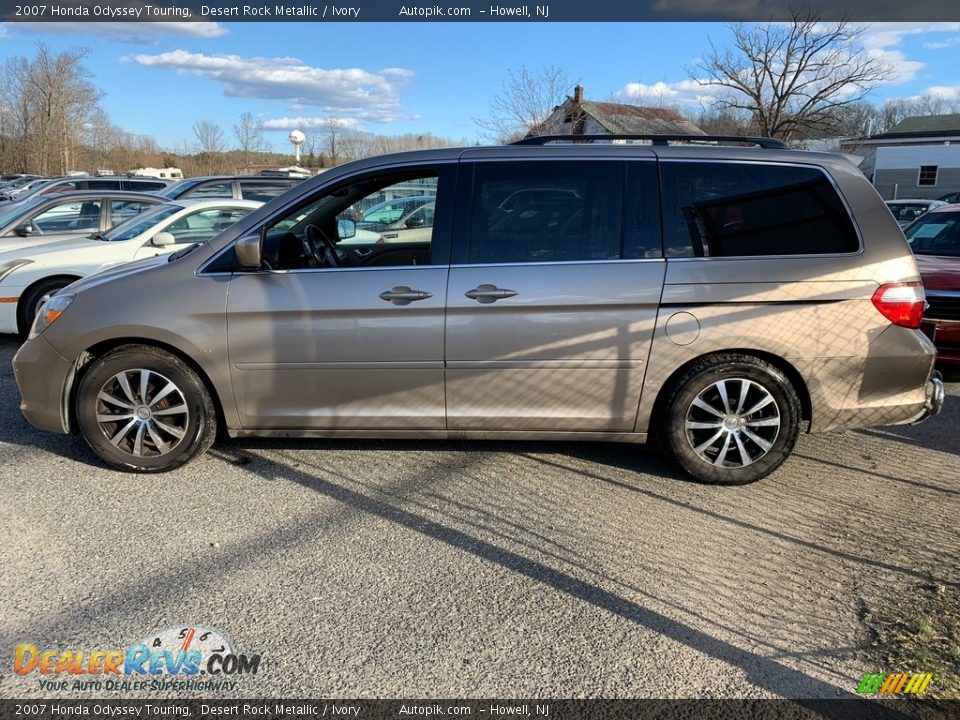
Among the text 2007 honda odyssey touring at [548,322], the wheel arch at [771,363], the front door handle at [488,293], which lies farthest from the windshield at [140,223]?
the wheel arch at [771,363]

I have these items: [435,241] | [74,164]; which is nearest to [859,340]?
[435,241]

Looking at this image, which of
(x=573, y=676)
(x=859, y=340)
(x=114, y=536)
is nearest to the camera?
(x=573, y=676)

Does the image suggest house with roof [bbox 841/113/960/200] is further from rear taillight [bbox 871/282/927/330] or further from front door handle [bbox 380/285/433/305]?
front door handle [bbox 380/285/433/305]

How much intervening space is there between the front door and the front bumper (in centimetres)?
109

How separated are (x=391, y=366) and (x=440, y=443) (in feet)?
3.06

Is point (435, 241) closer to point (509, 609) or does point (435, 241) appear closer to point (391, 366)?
point (391, 366)

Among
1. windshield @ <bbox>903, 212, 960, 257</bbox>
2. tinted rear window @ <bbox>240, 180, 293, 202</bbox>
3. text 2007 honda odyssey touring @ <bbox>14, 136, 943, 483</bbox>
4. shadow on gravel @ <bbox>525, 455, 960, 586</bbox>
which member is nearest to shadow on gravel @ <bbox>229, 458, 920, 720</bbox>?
text 2007 honda odyssey touring @ <bbox>14, 136, 943, 483</bbox>

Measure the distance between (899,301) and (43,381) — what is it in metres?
5.08

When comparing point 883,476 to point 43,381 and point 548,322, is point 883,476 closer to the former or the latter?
point 548,322

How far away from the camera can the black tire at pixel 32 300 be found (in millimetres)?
7449

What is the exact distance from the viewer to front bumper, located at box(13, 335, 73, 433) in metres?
4.20

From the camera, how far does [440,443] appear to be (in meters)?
4.77

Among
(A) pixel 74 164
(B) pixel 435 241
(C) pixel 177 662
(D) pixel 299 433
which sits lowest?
(C) pixel 177 662

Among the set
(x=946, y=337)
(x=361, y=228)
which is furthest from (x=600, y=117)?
(x=361, y=228)
